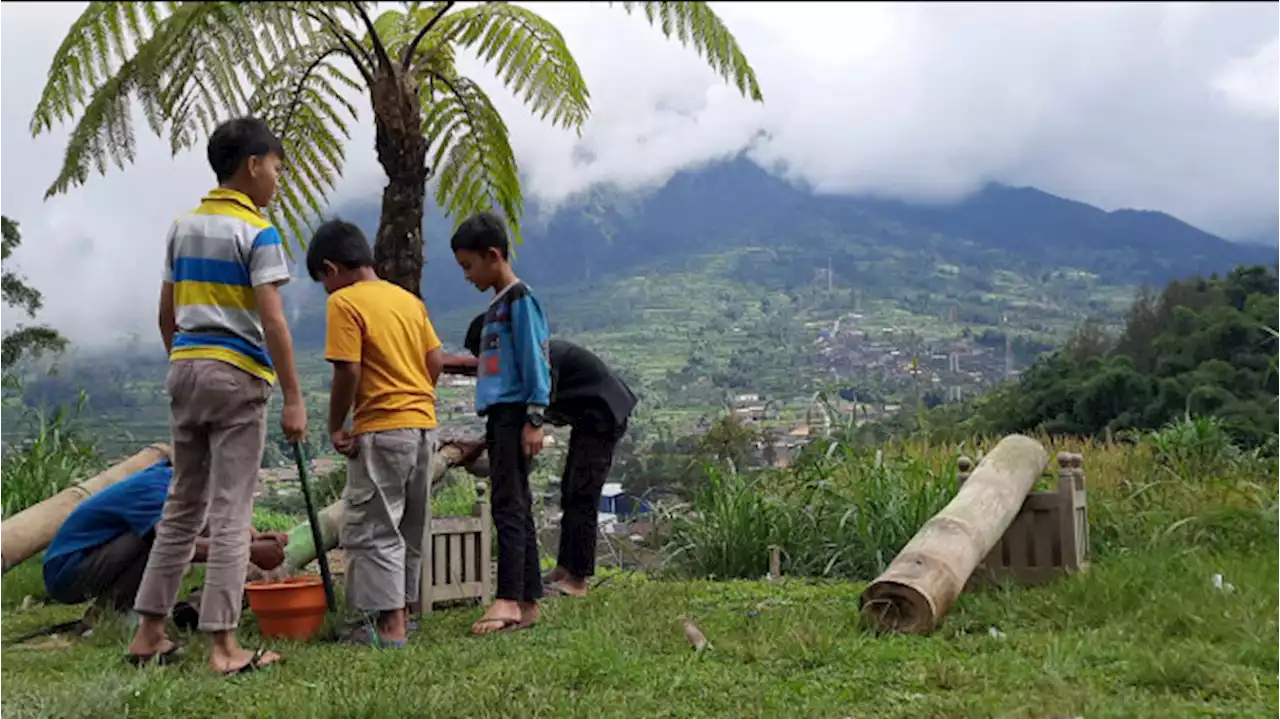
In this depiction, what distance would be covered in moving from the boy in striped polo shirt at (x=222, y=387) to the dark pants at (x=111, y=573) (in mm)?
968

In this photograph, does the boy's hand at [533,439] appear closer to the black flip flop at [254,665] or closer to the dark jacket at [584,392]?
the dark jacket at [584,392]

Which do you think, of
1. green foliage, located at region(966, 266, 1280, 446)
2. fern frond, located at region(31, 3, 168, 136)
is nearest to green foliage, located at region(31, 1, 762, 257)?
fern frond, located at region(31, 3, 168, 136)

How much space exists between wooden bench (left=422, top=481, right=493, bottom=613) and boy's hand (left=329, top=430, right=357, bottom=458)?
2.97ft

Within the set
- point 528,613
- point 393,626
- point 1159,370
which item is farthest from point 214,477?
point 1159,370

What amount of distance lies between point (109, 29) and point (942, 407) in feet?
20.7

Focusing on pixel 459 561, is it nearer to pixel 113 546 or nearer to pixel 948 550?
pixel 113 546

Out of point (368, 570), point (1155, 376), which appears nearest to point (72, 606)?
point (368, 570)

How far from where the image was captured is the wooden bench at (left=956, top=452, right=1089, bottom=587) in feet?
16.7

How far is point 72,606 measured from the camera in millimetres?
5656

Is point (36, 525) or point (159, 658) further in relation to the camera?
point (36, 525)

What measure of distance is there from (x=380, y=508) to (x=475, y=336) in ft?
3.44

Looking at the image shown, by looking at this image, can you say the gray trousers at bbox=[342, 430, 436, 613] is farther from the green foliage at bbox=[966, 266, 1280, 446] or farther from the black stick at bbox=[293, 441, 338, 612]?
the green foliage at bbox=[966, 266, 1280, 446]

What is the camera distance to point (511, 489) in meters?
4.67

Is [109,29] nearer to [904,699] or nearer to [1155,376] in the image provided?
[904,699]
